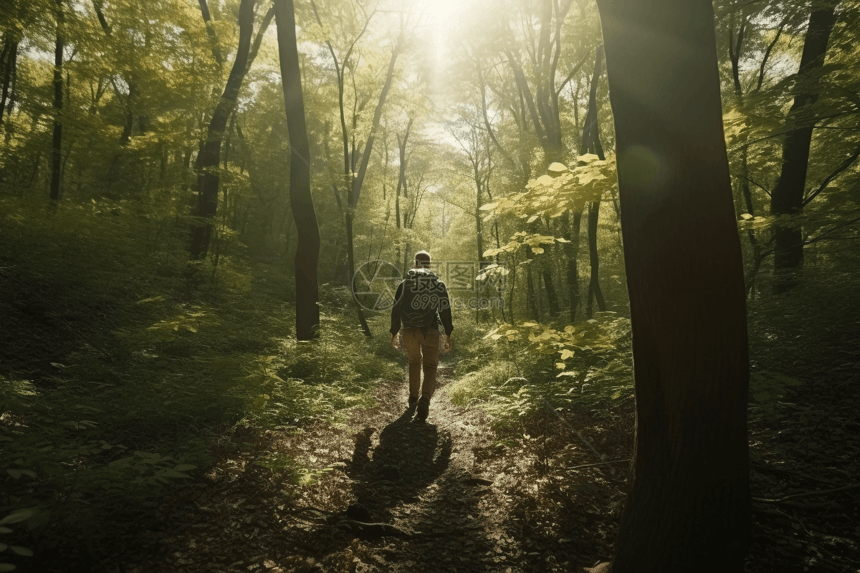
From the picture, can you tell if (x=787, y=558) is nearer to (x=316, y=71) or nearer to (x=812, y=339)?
(x=812, y=339)

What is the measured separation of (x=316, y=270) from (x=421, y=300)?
3.36 metres

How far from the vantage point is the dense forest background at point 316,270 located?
266 centimetres

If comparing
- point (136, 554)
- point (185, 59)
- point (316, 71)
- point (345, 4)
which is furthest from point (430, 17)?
point (136, 554)

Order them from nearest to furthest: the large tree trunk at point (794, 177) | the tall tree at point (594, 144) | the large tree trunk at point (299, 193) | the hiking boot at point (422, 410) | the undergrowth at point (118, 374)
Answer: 1. the undergrowth at point (118, 374)
2. the hiking boot at point (422, 410)
3. the large tree trunk at point (794, 177)
4. the large tree trunk at point (299, 193)
5. the tall tree at point (594, 144)

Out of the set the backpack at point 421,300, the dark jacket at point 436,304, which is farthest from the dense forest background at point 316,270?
the backpack at point 421,300

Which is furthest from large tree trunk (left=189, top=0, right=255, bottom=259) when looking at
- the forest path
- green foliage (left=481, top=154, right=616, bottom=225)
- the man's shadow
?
green foliage (left=481, top=154, right=616, bottom=225)

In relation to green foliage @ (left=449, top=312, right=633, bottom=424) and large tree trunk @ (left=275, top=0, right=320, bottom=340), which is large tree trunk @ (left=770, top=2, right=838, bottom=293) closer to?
green foliage @ (left=449, top=312, right=633, bottom=424)

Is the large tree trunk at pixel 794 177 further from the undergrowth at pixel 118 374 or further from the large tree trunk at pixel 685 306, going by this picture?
the undergrowth at pixel 118 374

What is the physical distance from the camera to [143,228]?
12164 millimetres

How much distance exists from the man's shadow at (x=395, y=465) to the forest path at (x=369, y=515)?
1cm

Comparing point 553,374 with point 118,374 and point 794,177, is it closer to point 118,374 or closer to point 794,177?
point 118,374

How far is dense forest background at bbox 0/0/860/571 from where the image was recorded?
8.73 feet

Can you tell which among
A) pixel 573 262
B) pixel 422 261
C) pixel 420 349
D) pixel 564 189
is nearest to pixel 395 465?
pixel 420 349

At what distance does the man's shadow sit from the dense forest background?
0.35 metres
